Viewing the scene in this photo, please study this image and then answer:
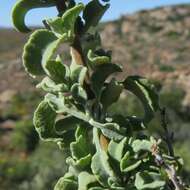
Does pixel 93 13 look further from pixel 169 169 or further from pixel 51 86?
pixel 169 169

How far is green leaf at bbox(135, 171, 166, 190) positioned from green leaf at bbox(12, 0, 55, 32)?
1.55ft

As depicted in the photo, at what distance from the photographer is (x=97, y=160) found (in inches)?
62.4

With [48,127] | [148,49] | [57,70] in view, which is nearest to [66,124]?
[48,127]

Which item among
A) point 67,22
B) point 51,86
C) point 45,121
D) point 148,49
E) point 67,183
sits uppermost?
point 67,22

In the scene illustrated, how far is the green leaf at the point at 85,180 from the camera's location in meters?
1.58

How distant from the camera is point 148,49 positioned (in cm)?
4469

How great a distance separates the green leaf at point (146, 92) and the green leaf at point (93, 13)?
0.17m

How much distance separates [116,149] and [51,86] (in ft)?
0.71

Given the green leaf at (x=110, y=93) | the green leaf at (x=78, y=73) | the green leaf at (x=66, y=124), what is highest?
the green leaf at (x=78, y=73)

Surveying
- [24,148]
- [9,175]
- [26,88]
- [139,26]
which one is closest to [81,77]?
[9,175]

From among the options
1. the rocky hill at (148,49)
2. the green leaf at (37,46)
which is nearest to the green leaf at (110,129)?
the green leaf at (37,46)

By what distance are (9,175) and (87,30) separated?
16.1 metres

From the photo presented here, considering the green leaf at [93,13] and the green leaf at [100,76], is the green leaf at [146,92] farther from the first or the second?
the green leaf at [93,13]

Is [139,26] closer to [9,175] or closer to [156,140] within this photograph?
[9,175]
